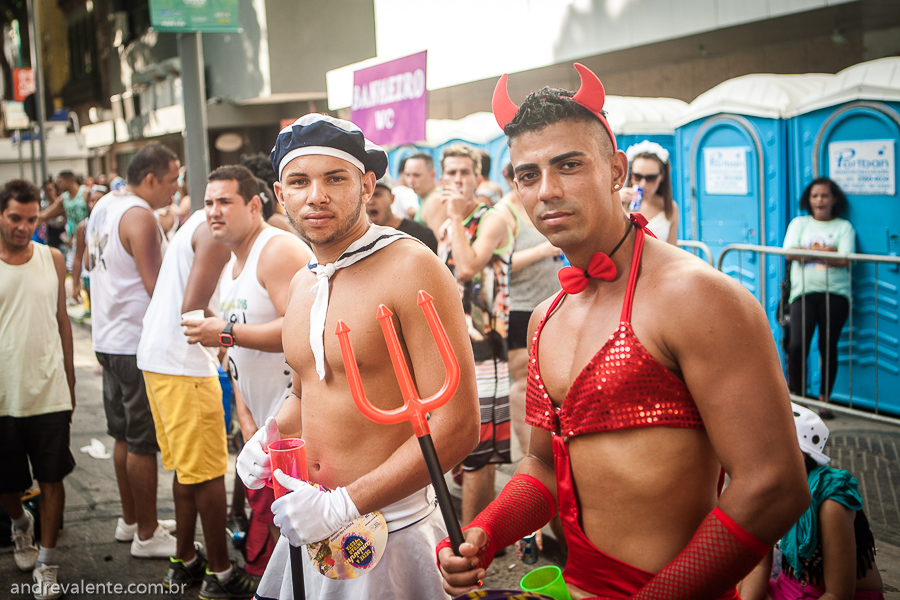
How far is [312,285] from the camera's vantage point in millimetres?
2707

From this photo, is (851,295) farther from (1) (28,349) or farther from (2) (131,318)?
(1) (28,349)

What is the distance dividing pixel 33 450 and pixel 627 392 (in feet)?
13.4

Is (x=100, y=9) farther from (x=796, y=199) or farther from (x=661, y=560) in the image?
(x=661, y=560)

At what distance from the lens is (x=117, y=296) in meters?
4.98

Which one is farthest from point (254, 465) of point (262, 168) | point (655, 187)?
point (655, 187)

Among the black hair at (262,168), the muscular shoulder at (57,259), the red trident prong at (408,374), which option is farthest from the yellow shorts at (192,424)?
the red trident prong at (408,374)

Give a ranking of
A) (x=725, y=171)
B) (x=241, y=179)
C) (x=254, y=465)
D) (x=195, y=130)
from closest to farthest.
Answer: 1. (x=254, y=465)
2. (x=241, y=179)
3. (x=195, y=130)
4. (x=725, y=171)

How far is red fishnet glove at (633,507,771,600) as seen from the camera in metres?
1.59

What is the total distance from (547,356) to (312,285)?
1.01m

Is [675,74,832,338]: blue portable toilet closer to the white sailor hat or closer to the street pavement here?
the street pavement

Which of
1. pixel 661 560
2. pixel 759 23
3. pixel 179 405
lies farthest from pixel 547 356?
pixel 759 23

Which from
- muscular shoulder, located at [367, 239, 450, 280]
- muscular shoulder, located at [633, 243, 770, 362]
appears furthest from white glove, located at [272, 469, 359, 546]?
muscular shoulder, located at [633, 243, 770, 362]

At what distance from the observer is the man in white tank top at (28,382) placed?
4605 millimetres

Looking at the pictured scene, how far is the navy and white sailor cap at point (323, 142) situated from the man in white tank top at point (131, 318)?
2.75 meters
